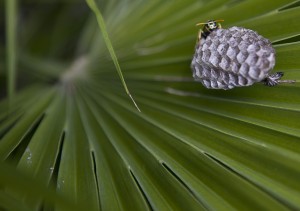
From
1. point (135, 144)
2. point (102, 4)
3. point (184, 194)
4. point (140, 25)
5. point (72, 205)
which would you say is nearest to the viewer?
point (72, 205)

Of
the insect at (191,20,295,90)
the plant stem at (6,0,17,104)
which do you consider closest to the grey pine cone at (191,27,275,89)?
the insect at (191,20,295,90)

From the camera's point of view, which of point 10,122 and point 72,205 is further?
point 10,122

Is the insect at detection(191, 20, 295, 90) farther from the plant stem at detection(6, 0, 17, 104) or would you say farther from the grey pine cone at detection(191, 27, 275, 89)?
the plant stem at detection(6, 0, 17, 104)

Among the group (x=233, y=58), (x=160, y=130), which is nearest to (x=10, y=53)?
(x=160, y=130)

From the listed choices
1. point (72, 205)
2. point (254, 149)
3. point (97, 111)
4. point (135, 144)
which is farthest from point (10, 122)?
point (254, 149)

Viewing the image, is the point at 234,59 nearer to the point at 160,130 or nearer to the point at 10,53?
the point at 160,130

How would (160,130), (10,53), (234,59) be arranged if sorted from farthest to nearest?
(10,53), (160,130), (234,59)

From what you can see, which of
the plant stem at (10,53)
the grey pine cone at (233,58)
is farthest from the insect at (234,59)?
the plant stem at (10,53)

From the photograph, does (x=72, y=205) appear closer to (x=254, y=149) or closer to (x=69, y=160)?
(x=69, y=160)
